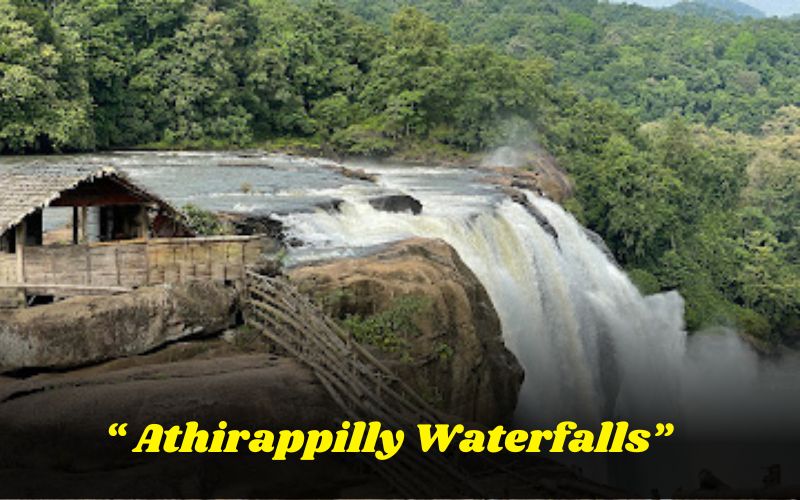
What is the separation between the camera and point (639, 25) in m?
130

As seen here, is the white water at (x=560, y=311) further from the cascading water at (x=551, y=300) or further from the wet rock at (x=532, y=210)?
the wet rock at (x=532, y=210)

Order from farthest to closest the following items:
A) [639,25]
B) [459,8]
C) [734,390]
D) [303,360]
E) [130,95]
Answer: [639,25]
[459,8]
[130,95]
[734,390]
[303,360]

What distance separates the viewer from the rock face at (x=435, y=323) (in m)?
14.5

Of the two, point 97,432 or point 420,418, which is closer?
point 97,432

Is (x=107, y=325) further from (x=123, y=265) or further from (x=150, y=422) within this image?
(x=150, y=422)

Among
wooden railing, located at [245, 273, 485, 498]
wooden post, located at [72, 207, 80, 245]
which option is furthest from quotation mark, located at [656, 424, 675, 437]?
wooden post, located at [72, 207, 80, 245]

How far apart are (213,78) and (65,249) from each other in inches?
1355

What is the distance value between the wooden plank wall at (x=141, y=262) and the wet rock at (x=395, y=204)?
9.80m

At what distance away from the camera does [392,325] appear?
573 inches

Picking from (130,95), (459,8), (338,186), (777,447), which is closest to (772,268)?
(777,447)

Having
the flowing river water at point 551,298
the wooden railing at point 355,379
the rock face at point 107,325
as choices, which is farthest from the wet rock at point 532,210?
the rock face at point 107,325

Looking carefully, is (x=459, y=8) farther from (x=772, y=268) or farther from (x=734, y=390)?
(x=734, y=390)

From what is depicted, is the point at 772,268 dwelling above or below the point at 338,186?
below

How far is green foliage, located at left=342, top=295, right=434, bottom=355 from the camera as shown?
14219 millimetres
